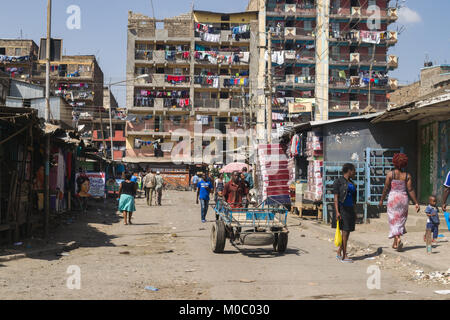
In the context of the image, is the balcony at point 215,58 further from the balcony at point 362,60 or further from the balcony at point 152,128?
the balcony at point 362,60

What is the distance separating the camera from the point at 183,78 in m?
61.7

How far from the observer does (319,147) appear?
1964cm

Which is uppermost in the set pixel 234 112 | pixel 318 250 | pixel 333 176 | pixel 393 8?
pixel 393 8

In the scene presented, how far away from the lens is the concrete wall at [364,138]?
688 inches

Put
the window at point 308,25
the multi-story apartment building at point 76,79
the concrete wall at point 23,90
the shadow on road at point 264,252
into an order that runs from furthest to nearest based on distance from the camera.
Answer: the multi-story apartment building at point 76,79 < the window at point 308,25 < the concrete wall at point 23,90 < the shadow on road at point 264,252

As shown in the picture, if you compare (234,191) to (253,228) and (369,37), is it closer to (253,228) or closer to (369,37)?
(253,228)

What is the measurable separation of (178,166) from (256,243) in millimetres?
49502

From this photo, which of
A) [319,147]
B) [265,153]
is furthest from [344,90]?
[319,147]

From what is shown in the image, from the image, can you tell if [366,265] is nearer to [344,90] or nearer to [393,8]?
[344,90]

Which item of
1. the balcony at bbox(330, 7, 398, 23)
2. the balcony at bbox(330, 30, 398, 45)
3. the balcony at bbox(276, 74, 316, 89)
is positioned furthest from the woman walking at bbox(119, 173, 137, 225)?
the balcony at bbox(330, 7, 398, 23)

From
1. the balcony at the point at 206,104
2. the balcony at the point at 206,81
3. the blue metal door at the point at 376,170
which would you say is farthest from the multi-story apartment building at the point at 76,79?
the blue metal door at the point at 376,170

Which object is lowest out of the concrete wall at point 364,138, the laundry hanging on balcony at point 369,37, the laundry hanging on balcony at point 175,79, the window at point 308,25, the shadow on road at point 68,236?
the shadow on road at point 68,236

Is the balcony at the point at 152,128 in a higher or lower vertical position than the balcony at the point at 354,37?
lower

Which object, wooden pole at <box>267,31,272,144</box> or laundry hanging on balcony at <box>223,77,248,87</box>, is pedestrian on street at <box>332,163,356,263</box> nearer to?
wooden pole at <box>267,31,272,144</box>
